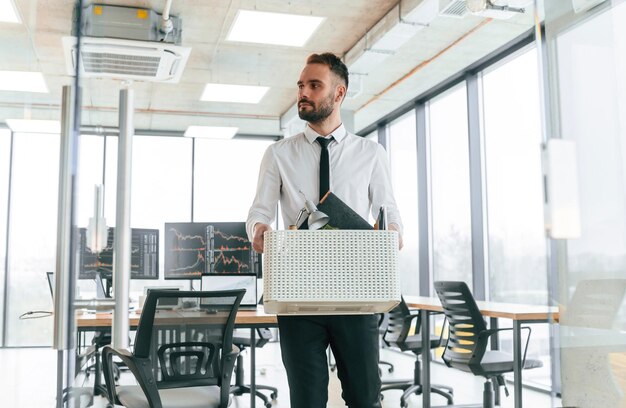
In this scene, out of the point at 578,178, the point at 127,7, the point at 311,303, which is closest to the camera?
the point at 578,178

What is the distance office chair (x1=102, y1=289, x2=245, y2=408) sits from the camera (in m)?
2.52

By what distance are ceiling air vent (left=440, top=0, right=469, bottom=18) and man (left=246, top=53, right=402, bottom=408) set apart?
9.70 ft

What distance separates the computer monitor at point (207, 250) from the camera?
13.8 feet

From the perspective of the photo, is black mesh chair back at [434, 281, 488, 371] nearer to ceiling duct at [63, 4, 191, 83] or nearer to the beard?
the beard

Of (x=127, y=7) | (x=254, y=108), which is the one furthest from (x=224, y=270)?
(x=254, y=108)

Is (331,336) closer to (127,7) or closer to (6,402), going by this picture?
(6,402)

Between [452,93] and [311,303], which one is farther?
[452,93]

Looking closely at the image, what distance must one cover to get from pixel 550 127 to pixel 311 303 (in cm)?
63

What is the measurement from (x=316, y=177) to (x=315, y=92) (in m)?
0.23

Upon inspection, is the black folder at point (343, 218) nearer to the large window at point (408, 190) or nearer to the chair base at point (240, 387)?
the chair base at point (240, 387)

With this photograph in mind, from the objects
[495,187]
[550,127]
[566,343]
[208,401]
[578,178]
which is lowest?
[208,401]

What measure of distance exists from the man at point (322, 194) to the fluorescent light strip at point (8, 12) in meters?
0.75

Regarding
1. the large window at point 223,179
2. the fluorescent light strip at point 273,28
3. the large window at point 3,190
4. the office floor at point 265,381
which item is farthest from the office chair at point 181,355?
the large window at point 223,179

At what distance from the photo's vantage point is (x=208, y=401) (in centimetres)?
257
